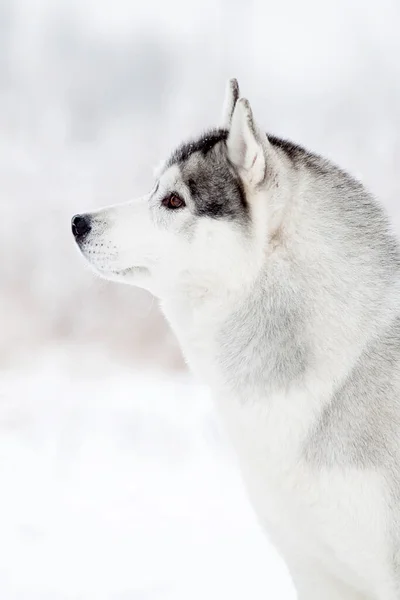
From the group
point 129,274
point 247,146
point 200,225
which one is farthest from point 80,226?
point 247,146

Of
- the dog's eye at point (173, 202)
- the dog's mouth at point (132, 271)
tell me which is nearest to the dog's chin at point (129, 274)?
the dog's mouth at point (132, 271)

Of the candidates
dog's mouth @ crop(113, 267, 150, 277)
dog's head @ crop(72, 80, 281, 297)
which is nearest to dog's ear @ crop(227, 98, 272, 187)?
dog's head @ crop(72, 80, 281, 297)

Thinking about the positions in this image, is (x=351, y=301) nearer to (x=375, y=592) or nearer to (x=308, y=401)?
(x=308, y=401)

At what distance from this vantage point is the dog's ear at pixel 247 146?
1.74 m

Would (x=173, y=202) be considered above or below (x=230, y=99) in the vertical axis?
below

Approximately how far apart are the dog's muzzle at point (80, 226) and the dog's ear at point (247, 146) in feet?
1.20

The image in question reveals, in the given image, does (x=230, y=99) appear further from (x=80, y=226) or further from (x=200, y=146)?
(x=80, y=226)

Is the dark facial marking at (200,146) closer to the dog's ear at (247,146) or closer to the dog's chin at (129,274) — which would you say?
the dog's ear at (247,146)

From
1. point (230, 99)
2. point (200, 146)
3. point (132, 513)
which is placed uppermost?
point (230, 99)

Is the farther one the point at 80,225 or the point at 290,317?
the point at 80,225

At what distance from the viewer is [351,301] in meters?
1.82

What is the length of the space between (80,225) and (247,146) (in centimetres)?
44

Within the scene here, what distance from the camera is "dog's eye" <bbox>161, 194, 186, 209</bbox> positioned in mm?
1882

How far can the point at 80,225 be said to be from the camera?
192 centimetres
